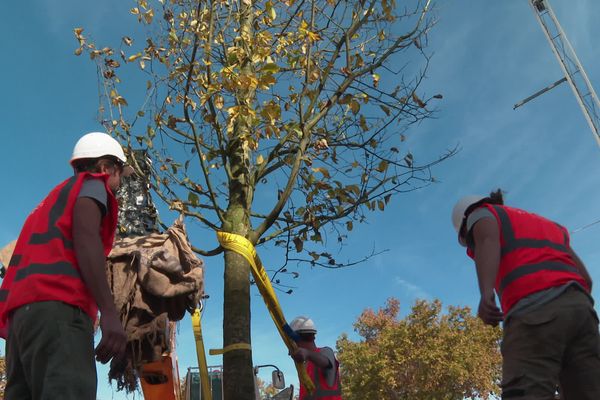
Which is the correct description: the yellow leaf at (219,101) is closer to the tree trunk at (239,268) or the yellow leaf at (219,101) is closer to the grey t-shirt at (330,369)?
the tree trunk at (239,268)

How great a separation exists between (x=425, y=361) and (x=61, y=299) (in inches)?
1197

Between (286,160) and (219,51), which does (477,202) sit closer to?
(286,160)

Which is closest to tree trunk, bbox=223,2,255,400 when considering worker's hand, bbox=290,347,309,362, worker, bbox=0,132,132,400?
worker's hand, bbox=290,347,309,362

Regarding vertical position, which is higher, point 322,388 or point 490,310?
point 322,388

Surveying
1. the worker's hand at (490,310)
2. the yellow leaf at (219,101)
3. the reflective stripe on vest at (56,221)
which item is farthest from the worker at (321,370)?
the reflective stripe on vest at (56,221)

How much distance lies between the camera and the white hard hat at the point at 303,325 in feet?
21.6

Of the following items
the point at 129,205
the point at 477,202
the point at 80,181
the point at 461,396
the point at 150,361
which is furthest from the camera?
the point at 461,396

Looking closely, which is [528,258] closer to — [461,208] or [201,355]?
[461,208]

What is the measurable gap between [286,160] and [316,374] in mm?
2560

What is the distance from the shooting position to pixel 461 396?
30750 mm

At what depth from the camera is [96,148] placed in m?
2.90

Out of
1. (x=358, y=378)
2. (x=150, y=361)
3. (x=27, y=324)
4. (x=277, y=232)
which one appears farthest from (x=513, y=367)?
(x=358, y=378)

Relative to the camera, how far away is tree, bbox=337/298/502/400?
30.1m

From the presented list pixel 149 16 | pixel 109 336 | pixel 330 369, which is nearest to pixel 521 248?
pixel 109 336
